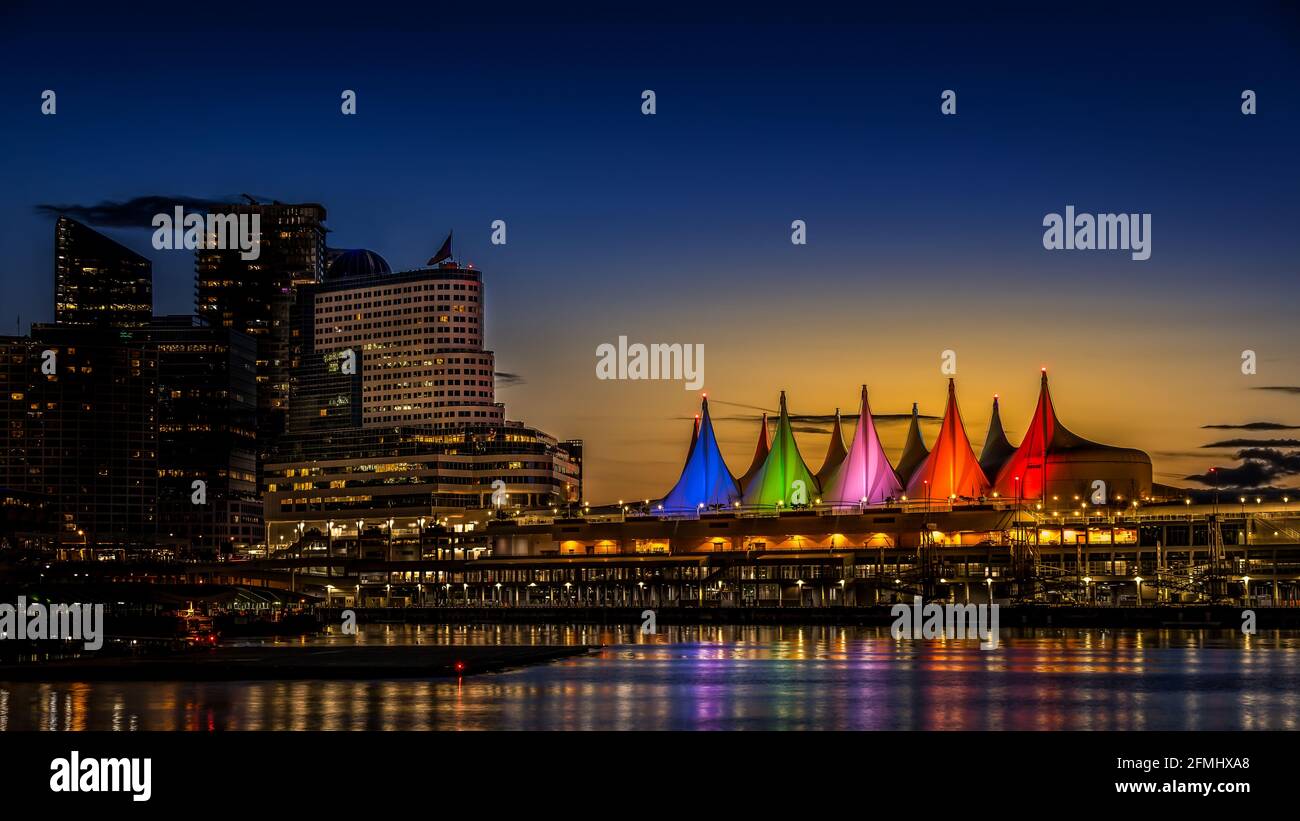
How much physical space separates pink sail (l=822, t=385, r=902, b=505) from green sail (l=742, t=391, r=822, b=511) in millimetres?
3710

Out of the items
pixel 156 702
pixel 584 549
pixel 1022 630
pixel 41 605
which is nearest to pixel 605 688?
pixel 156 702

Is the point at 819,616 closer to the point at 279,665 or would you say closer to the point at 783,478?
the point at 783,478

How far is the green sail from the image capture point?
573 ft

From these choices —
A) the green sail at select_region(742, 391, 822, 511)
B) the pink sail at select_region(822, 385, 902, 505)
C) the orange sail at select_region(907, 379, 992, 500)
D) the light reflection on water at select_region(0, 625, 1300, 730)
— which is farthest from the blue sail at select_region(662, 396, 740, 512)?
the light reflection on water at select_region(0, 625, 1300, 730)

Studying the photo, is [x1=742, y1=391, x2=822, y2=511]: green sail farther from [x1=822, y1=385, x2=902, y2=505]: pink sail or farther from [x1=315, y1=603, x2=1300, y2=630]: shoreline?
[x1=315, y1=603, x2=1300, y2=630]: shoreline

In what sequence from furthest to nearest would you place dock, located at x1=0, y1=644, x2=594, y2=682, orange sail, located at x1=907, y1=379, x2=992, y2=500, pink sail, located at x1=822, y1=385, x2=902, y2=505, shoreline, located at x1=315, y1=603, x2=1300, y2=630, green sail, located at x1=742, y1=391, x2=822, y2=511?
1. green sail, located at x1=742, y1=391, x2=822, y2=511
2. pink sail, located at x1=822, y1=385, x2=902, y2=505
3. orange sail, located at x1=907, y1=379, x2=992, y2=500
4. shoreline, located at x1=315, y1=603, x2=1300, y2=630
5. dock, located at x1=0, y1=644, x2=594, y2=682

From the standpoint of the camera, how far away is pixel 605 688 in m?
50.2

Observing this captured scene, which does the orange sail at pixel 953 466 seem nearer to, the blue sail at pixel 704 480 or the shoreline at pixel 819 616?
the blue sail at pixel 704 480

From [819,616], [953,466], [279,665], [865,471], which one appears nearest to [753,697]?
[279,665]

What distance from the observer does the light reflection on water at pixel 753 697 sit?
38.2 m

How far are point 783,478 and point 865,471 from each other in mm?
9522

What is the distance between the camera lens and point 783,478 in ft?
578
